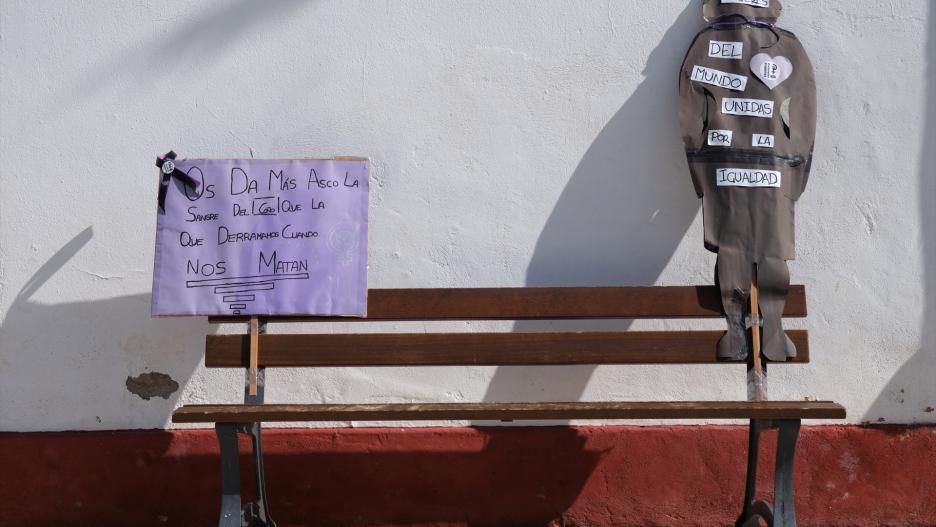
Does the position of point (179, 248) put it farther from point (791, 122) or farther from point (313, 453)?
point (791, 122)

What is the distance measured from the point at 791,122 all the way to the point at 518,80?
109 cm

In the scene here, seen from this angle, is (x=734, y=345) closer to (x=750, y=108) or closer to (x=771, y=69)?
(x=750, y=108)

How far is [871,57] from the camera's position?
3.68 m

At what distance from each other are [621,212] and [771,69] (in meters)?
0.81

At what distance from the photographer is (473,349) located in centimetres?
342

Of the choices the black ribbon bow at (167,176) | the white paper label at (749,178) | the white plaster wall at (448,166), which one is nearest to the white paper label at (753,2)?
the white plaster wall at (448,166)

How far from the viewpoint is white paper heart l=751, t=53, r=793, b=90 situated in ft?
11.6

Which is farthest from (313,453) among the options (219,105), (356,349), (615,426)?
(219,105)

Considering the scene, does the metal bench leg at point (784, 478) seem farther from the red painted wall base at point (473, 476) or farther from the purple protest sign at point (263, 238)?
the purple protest sign at point (263, 238)

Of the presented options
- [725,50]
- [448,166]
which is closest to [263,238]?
[448,166]

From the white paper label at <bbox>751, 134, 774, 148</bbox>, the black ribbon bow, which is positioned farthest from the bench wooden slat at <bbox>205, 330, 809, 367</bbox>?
the white paper label at <bbox>751, 134, 774, 148</bbox>

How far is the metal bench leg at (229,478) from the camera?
3.09 metres

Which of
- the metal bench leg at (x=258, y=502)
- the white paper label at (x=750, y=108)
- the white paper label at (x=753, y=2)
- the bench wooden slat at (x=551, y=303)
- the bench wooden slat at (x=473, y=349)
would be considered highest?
the white paper label at (x=753, y=2)

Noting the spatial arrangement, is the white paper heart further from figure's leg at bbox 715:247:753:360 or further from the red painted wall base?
the red painted wall base
